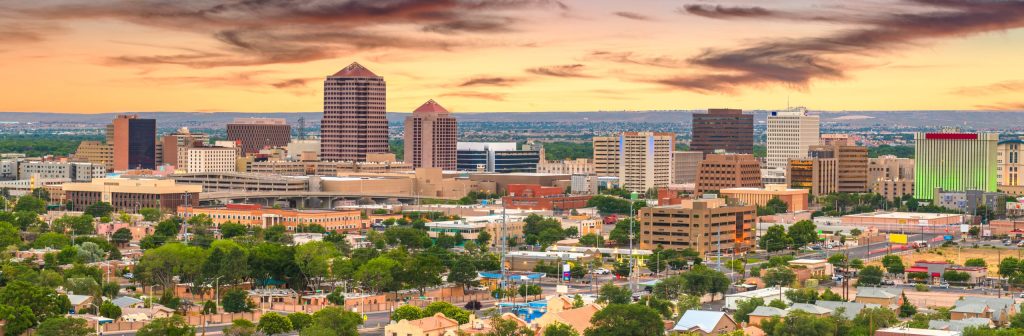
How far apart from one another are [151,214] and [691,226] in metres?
46.1

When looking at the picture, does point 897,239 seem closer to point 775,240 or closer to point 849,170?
point 775,240

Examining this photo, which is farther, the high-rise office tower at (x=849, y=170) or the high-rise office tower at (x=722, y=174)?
the high-rise office tower at (x=849, y=170)

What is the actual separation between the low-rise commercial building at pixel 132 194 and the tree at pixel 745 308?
83.0 metres

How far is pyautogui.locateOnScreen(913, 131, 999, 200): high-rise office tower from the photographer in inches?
6811

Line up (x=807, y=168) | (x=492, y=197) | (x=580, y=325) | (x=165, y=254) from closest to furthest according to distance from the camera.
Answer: (x=580, y=325), (x=165, y=254), (x=492, y=197), (x=807, y=168)

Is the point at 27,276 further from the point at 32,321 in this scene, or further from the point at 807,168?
the point at 807,168

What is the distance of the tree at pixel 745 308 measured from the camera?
227ft

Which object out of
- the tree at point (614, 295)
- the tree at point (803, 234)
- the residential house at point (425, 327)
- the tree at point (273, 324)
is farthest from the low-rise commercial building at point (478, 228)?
the residential house at point (425, 327)

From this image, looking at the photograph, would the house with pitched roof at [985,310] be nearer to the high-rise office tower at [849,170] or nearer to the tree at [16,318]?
the tree at [16,318]

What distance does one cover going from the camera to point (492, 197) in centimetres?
17250

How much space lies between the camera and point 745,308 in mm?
69750

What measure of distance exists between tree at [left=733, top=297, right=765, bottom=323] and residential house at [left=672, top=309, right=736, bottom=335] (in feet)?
8.50

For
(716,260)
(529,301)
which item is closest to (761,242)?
(716,260)

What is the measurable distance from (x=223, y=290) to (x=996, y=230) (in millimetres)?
70539
